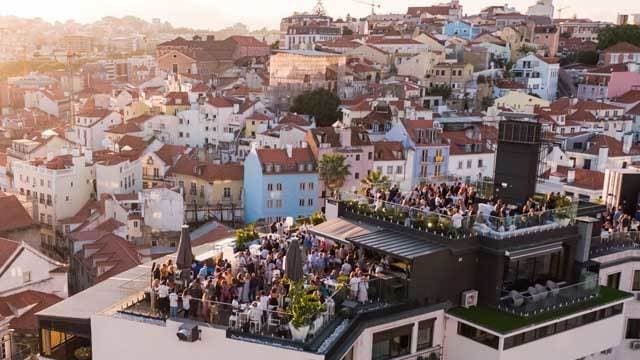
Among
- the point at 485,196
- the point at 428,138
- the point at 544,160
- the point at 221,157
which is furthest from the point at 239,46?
the point at 485,196

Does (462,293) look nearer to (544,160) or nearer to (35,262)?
(35,262)

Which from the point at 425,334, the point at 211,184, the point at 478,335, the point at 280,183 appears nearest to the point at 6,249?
the point at 211,184

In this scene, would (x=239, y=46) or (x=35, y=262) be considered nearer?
(x=35, y=262)

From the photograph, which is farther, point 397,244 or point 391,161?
point 391,161

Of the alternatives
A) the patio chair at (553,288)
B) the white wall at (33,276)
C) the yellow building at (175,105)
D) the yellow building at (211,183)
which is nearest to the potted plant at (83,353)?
the patio chair at (553,288)

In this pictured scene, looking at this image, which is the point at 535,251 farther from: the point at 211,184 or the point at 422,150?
the point at 211,184

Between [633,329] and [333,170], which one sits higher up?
[333,170]
